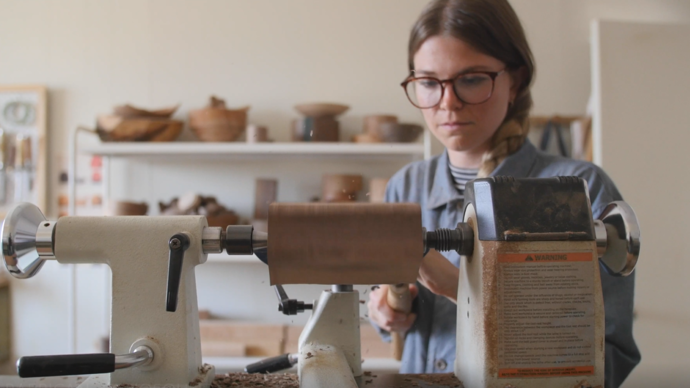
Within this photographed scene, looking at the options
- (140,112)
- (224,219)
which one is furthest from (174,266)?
(140,112)

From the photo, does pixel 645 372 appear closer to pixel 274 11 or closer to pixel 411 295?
pixel 411 295

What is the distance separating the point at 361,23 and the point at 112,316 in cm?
148

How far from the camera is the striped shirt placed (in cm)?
82

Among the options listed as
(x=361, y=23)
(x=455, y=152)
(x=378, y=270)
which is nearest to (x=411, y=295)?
(x=455, y=152)

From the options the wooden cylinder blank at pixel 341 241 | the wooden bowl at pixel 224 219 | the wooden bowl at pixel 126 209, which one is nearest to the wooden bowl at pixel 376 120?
the wooden bowl at pixel 224 219

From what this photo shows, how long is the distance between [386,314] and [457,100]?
337mm

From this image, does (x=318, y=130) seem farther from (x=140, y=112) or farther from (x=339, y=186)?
(x=140, y=112)

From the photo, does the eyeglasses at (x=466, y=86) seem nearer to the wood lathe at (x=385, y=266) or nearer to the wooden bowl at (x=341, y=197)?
the wood lathe at (x=385, y=266)

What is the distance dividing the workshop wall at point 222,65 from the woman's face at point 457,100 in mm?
878

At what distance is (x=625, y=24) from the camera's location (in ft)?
5.53

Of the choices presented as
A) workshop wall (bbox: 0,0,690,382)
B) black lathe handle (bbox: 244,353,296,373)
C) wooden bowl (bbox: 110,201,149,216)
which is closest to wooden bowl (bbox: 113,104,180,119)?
workshop wall (bbox: 0,0,690,382)

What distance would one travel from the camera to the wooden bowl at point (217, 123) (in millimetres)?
1793

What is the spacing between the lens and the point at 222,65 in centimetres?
199

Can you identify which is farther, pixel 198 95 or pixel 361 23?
pixel 198 95
